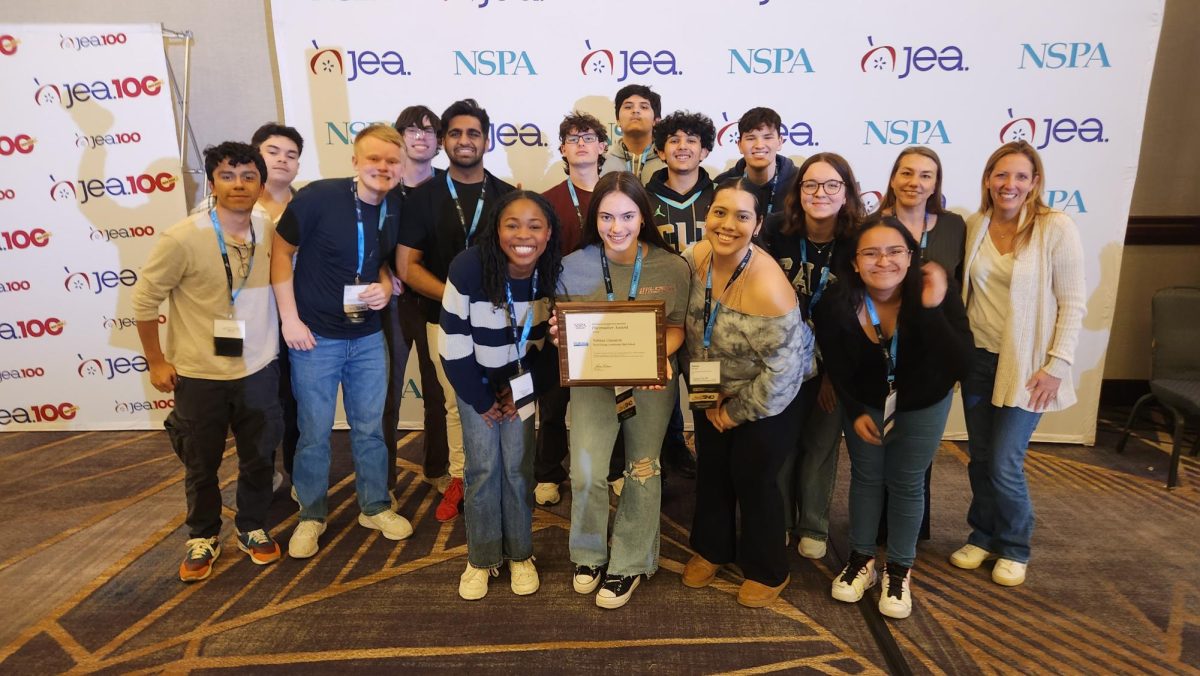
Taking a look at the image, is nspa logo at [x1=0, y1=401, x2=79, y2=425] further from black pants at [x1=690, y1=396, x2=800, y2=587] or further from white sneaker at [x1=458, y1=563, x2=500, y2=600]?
black pants at [x1=690, y1=396, x2=800, y2=587]

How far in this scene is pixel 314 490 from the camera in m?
3.02

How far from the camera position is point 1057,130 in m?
3.97

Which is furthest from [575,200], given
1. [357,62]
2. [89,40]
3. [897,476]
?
[89,40]

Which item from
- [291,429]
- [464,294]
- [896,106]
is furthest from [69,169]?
[896,106]

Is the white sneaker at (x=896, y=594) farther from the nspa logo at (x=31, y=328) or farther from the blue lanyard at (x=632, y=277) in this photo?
the nspa logo at (x=31, y=328)

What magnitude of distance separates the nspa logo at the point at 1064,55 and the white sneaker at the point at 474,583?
4.07 m

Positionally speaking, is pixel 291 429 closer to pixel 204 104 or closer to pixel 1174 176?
pixel 204 104

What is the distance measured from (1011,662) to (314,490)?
2.83 metres

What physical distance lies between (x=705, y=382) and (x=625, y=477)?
0.55 meters

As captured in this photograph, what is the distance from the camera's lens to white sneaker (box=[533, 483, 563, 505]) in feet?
11.4

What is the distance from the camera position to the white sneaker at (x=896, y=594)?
251 centimetres

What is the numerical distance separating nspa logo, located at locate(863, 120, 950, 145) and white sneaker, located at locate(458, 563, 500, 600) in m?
3.29

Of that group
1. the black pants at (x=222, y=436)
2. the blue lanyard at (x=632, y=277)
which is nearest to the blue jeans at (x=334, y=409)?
the black pants at (x=222, y=436)

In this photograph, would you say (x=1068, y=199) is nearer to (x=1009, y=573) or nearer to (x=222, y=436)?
(x=1009, y=573)
